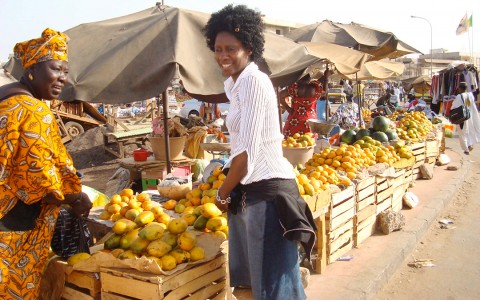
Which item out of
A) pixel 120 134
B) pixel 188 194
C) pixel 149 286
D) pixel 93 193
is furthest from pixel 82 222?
pixel 120 134

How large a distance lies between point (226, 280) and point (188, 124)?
238 inches

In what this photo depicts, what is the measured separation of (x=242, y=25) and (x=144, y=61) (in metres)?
1.70

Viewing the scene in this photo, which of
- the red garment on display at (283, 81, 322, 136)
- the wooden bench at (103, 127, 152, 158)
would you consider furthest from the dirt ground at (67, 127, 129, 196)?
the red garment on display at (283, 81, 322, 136)

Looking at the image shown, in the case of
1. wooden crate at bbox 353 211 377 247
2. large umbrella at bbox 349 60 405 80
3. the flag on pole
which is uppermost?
the flag on pole

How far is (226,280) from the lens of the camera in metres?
2.98

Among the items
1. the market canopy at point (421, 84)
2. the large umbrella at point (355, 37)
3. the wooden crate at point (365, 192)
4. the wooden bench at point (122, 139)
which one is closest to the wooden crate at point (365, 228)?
the wooden crate at point (365, 192)

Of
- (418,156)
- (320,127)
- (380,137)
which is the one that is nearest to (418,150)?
(418,156)

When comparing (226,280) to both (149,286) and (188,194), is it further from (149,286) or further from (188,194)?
(188,194)

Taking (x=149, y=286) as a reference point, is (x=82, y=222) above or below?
above

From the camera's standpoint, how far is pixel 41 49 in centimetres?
238

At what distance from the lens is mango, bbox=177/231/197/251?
8.93 feet

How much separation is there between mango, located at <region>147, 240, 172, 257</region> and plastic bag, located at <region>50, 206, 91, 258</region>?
548 millimetres

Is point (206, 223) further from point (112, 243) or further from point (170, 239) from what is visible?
point (112, 243)

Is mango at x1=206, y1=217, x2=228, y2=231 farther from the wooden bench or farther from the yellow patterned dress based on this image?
the wooden bench
